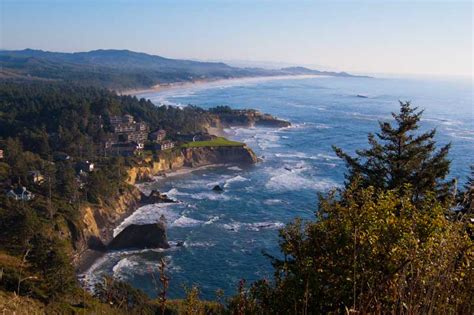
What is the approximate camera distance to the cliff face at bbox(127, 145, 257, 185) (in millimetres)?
43406

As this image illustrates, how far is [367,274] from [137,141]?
154 ft

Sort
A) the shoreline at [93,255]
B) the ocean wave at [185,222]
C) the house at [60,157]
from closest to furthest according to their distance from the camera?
1. the shoreline at [93,255]
2. the ocean wave at [185,222]
3. the house at [60,157]

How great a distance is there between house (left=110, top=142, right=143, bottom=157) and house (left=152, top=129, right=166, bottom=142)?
11.9 feet

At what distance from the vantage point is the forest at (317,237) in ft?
10.6

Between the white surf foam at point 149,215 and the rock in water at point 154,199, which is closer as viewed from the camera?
the white surf foam at point 149,215

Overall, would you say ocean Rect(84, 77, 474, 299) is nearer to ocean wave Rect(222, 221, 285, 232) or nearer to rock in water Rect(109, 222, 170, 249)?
ocean wave Rect(222, 221, 285, 232)

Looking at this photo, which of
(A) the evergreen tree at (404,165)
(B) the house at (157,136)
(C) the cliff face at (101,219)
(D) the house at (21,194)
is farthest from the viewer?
(B) the house at (157,136)

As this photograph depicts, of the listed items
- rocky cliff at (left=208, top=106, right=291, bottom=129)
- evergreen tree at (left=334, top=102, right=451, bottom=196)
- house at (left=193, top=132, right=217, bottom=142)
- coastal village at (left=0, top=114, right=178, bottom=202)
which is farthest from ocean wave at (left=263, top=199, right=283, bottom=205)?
rocky cliff at (left=208, top=106, right=291, bottom=129)

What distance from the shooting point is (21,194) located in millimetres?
27891

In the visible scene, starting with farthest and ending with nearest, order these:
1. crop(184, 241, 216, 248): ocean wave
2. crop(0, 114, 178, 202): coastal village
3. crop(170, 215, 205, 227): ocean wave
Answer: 1. crop(0, 114, 178, 202): coastal village
2. crop(170, 215, 205, 227): ocean wave
3. crop(184, 241, 216, 248): ocean wave

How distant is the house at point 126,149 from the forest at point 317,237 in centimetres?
205

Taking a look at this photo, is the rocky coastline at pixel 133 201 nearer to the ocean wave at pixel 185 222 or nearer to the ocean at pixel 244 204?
the ocean at pixel 244 204

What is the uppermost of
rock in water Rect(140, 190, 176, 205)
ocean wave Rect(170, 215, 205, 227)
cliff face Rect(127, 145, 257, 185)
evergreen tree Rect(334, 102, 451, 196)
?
evergreen tree Rect(334, 102, 451, 196)

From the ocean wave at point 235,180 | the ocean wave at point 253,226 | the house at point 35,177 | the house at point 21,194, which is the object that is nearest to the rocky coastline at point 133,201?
the house at point 21,194
